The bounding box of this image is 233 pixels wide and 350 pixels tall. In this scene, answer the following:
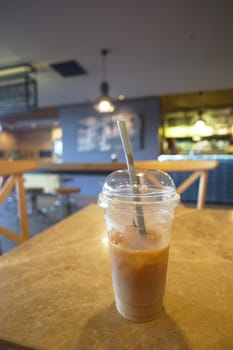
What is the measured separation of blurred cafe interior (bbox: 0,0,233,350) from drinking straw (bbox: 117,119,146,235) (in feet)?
0.50

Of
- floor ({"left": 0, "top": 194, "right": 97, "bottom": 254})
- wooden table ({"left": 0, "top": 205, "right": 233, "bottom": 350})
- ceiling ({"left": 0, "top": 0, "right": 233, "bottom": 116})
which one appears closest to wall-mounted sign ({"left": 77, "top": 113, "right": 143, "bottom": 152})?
ceiling ({"left": 0, "top": 0, "right": 233, "bottom": 116})

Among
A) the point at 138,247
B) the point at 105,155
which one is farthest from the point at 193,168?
the point at 105,155

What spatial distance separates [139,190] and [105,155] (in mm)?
5700

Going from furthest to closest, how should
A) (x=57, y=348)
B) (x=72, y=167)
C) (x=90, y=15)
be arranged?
(x=72, y=167), (x=90, y=15), (x=57, y=348)

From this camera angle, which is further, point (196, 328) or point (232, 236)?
point (232, 236)

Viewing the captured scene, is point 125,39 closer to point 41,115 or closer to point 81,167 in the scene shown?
point 81,167

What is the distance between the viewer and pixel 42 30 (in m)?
2.65

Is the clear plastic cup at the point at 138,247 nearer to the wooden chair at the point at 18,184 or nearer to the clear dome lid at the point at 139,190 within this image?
the clear dome lid at the point at 139,190

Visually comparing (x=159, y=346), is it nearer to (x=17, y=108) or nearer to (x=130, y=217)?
(x=130, y=217)

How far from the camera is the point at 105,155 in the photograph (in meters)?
6.11

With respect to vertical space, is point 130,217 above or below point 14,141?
below

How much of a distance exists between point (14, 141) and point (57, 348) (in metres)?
12.2

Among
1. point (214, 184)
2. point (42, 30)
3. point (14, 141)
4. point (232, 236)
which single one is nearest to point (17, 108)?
point (42, 30)

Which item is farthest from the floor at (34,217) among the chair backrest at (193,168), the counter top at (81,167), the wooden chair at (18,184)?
the chair backrest at (193,168)
